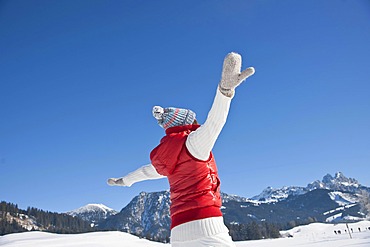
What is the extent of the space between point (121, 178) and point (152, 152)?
2.16 feet

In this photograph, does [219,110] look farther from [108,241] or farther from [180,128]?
[108,241]

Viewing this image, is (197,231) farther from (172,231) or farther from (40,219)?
(40,219)

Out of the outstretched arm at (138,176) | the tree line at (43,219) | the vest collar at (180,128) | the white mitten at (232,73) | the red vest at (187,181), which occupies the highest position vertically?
the tree line at (43,219)

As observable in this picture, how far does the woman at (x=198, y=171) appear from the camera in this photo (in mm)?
1719

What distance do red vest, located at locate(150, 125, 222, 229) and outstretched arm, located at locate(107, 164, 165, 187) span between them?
329 millimetres

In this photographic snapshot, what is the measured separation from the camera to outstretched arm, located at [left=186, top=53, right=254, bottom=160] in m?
1.68

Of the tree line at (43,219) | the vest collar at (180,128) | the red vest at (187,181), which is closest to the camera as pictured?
the red vest at (187,181)

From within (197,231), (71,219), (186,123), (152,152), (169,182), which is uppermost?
(71,219)

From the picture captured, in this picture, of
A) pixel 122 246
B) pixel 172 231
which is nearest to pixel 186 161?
pixel 172 231

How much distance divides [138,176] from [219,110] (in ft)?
3.21

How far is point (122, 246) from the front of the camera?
23625 mm

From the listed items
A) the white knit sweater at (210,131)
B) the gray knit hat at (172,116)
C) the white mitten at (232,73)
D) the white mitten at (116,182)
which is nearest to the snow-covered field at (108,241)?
the white mitten at (116,182)

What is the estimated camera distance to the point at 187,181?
75.3 inches

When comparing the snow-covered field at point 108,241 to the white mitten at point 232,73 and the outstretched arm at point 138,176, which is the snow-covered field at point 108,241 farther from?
the white mitten at point 232,73
